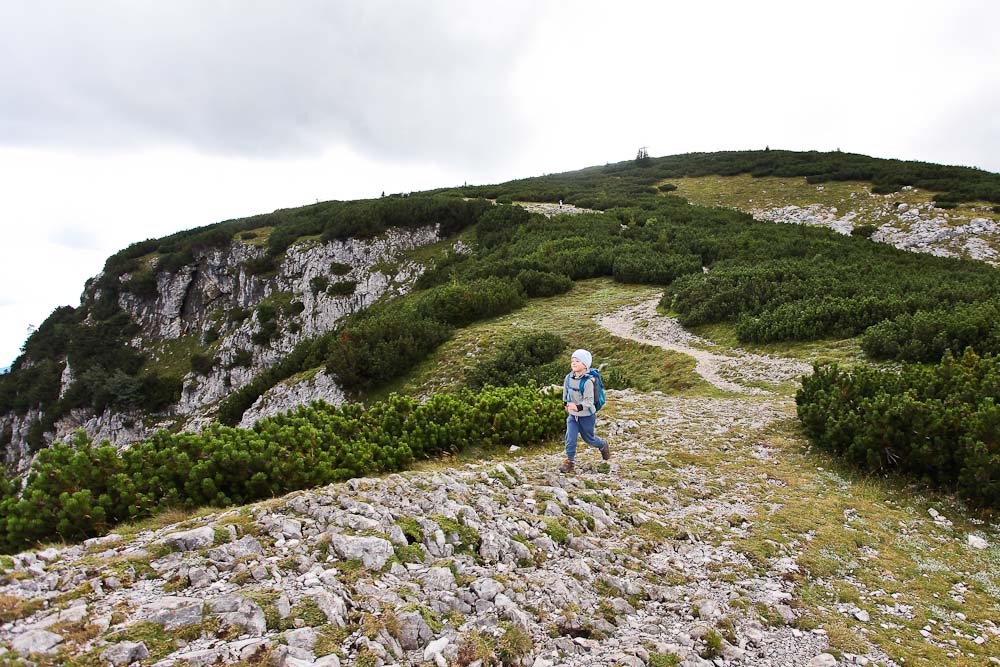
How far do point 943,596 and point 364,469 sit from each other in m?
6.41

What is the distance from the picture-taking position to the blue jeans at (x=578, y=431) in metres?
7.58

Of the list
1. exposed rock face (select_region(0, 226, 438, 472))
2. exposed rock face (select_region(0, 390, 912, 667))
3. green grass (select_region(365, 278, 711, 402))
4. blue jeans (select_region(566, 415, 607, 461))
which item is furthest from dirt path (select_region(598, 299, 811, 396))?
exposed rock face (select_region(0, 226, 438, 472))

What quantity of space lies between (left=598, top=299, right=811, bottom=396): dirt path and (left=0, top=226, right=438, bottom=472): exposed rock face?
67.1 feet

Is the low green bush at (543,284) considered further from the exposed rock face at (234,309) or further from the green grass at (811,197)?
the green grass at (811,197)

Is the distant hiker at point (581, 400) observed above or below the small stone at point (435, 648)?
above

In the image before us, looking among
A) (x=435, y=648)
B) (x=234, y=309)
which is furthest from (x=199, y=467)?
(x=234, y=309)

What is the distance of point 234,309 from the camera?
44062 mm

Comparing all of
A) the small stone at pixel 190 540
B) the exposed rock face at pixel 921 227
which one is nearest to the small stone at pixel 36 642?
the small stone at pixel 190 540

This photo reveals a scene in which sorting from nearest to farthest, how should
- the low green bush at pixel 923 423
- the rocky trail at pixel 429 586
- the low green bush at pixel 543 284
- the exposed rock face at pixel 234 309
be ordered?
the rocky trail at pixel 429 586 < the low green bush at pixel 923 423 < the low green bush at pixel 543 284 < the exposed rock face at pixel 234 309

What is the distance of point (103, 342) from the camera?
4656 centimetres

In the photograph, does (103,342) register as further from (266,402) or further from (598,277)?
(598,277)

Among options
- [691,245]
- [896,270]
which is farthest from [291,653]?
[691,245]

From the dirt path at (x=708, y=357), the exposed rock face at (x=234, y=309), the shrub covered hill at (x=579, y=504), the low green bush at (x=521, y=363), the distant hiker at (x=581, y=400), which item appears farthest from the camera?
the exposed rock face at (x=234, y=309)

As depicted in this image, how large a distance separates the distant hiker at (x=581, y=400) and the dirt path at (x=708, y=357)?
21.6ft
